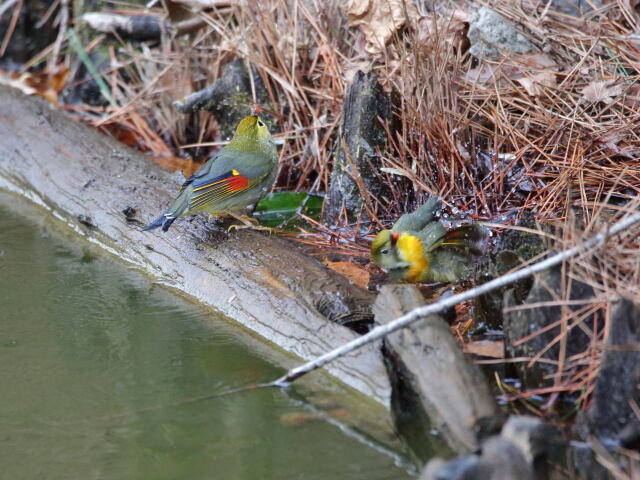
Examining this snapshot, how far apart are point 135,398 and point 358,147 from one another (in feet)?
7.36

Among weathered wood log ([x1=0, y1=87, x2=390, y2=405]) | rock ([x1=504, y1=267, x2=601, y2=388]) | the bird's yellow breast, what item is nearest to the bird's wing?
weathered wood log ([x1=0, y1=87, x2=390, y2=405])

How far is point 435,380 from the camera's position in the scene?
284cm

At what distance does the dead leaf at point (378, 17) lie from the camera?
17.1ft

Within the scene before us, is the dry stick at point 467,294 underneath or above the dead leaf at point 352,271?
above

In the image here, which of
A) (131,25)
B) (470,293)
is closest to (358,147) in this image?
(470,293)

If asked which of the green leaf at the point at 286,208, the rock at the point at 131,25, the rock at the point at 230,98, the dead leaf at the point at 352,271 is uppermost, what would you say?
the rock at the point at 131,25

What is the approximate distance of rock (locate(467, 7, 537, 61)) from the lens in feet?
16.6

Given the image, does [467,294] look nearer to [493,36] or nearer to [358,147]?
[358,147]

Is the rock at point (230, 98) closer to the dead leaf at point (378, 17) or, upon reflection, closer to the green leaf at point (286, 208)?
the green leaf at point (286, 208)

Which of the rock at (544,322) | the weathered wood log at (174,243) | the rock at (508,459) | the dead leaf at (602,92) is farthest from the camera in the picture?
the dead leaf at (602,92)

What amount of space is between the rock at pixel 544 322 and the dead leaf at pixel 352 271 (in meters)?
1.15

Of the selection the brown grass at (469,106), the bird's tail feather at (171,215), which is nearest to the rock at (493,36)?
the brown grass at (469,106)

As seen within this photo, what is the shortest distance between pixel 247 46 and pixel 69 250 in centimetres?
208

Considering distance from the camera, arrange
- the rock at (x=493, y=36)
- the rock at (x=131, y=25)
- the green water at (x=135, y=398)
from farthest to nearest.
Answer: the rock at (x=131, y=25)
the rock at (x=493, y=36)
the green water at (x=135, y=398)
